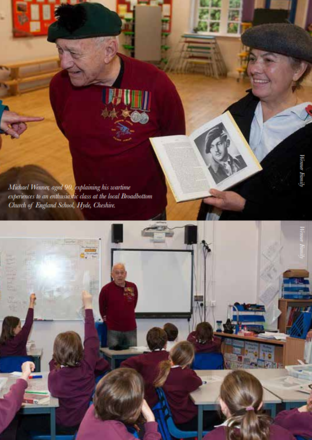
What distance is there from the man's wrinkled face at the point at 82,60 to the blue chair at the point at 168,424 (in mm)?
1770

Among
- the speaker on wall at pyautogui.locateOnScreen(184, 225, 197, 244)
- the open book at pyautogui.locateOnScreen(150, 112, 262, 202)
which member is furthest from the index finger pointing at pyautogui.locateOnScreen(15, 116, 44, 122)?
the speaker on wall at pyautogui.locateOnScreen(184, 225, 197, 244)

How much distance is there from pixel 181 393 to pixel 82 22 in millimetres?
2081

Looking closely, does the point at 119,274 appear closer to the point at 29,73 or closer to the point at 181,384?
the point at 181,384

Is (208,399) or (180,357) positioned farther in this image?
(180,357)

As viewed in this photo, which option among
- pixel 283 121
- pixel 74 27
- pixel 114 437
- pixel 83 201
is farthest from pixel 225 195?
pixel 114 437

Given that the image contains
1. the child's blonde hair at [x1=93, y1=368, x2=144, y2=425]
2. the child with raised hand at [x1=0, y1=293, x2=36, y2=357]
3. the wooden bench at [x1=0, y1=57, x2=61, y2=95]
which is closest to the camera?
the child's blonde hair at [x1=93, y1=368, x2=144, y2=425]

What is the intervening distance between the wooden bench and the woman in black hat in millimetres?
946

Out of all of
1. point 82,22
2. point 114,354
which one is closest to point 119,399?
point 82,22

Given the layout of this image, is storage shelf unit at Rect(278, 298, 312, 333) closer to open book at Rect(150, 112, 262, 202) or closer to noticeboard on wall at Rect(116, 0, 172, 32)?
open book at Rect(150, 112, 262, 202)

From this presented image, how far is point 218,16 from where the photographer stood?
3.36 m

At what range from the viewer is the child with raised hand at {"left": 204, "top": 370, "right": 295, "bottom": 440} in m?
2.20

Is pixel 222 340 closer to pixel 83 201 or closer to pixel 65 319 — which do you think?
pixel 65 319

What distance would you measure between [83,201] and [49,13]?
3.38 ft

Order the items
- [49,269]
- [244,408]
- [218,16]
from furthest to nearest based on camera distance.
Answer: [49,269], [218,16], [244,408]
